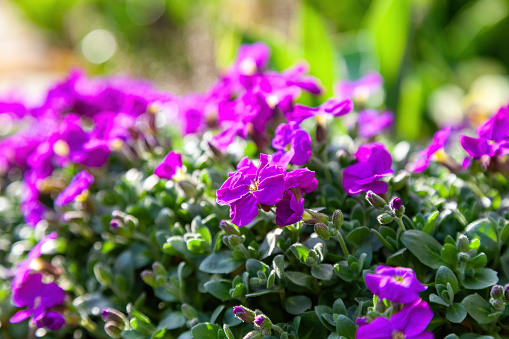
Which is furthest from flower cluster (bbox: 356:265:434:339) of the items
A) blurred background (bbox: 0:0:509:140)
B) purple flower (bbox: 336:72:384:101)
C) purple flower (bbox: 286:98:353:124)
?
blurred background (bbox: 0:0:509:140)

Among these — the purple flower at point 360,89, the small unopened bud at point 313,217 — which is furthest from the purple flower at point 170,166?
the purple flower at point 360,89

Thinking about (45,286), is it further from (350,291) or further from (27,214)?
(350,291)

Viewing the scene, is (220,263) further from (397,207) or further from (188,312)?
(397,207)

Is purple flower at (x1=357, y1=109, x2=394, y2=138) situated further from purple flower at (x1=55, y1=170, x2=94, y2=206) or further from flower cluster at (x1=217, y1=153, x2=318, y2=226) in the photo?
purple flower at (x1=55, y1=170, x2=94, y2=206)

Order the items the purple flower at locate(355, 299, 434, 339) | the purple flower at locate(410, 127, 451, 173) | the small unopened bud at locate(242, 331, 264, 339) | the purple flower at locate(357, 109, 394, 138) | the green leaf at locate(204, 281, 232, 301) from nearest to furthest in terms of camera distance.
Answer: the purple flower at locate(355, 299, 434, 339) < the small unopened bud at locate(242, 331, 264, 339) < the green leaf at locate(204, 281, 232, 301) < the purple flower at locate(410, 127, 451, 173) < the purple flower at locate(357, 109, 394, 138)

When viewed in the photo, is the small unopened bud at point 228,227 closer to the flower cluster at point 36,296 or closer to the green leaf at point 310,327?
the green leaf at point 310,327

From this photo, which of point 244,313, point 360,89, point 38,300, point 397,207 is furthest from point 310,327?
point 360,89
